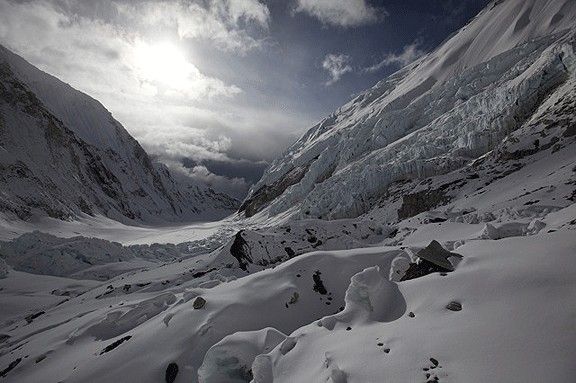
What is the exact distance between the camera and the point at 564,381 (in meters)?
4.07

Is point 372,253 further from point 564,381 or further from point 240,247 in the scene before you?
point 240,247

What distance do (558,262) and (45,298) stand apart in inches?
1286

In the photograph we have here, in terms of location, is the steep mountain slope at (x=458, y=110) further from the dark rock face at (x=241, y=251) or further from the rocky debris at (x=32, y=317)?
the rocky debris at (x=32, y=317)

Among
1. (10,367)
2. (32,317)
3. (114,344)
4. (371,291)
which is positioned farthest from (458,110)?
(10,367)

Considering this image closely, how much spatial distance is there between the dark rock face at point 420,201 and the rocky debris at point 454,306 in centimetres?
3110

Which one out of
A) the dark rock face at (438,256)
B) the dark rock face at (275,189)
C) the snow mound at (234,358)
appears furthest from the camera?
the dark rock face at (275,189)

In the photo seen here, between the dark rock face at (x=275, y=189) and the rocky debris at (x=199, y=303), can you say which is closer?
the rocky debris at (x=199, y=303)

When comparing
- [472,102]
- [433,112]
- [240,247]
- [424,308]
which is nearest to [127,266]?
[240,247]

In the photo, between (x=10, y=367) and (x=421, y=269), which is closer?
(x=421, y=269)

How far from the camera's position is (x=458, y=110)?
51906mm

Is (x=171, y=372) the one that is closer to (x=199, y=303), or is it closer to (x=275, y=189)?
(x=199, y=303)

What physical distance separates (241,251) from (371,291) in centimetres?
1618

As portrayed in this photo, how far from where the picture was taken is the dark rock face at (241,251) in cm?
2312

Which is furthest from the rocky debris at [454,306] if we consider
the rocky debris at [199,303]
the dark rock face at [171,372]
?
the rocky debris at [199,303]
